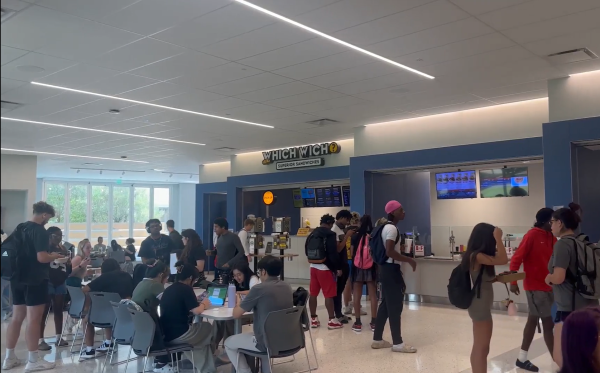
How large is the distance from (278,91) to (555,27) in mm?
3726

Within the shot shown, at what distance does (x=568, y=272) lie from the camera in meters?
4.11

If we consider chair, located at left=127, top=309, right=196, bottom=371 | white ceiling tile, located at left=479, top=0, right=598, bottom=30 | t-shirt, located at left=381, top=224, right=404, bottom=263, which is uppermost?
white ceiling tile, located at left=479, top=0, right=598, bottom=30

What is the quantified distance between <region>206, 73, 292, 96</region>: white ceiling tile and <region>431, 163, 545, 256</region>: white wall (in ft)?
14.5

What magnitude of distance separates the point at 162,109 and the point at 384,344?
524 cm

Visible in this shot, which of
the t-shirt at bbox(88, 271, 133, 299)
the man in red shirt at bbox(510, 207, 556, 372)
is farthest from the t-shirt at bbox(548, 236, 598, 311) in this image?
the t-shirt at bbox(88, 271, 133, 299)

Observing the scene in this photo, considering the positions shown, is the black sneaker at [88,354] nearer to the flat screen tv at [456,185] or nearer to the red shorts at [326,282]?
the red shorts at [326,282]

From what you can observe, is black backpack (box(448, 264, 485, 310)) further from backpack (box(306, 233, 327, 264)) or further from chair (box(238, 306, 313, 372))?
backpack (box(306, 233, 327, 264))

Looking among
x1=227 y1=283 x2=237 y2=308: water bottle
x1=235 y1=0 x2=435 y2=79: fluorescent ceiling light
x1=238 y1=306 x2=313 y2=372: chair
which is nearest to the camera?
x1=238 y1=306 x2=313 y2=372: chair

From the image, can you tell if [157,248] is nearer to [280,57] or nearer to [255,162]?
[280,57]

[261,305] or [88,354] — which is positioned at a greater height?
[261,305]

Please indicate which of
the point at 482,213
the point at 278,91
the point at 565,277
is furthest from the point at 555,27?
the point at 482,213

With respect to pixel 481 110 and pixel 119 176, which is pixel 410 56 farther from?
pixel 119 176

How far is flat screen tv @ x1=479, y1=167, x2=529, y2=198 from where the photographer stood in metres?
9.54

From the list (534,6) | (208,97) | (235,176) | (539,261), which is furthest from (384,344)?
(235,176)
